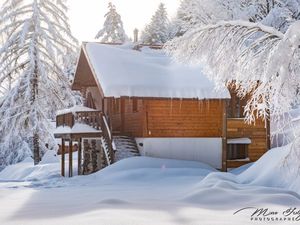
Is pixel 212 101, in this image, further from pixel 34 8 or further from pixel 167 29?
pixel 167 29

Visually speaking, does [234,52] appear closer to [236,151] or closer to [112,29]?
[236,151]

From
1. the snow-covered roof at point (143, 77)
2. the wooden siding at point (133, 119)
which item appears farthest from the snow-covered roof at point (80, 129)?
the wooden siding at point (133, 119)

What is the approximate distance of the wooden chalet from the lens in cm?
2183

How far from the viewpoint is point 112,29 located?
5838 centimetres

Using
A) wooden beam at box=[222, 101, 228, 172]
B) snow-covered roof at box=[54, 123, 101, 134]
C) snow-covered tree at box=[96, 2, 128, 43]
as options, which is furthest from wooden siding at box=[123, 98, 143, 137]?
snow-covered tree at box=[96, 2, 128, 43]

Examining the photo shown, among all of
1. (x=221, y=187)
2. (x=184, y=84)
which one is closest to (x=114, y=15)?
(x=184, y=84)

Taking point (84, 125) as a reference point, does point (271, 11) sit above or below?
above

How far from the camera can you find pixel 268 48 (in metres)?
8.76

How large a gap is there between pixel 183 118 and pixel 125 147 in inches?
129

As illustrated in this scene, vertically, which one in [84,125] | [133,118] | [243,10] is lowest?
[84,125]

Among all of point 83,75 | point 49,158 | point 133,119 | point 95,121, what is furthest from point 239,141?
point 49,158

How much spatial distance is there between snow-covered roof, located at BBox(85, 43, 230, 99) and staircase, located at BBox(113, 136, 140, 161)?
9.22ft

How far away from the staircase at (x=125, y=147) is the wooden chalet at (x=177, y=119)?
32 cm

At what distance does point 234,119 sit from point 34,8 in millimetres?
13081
